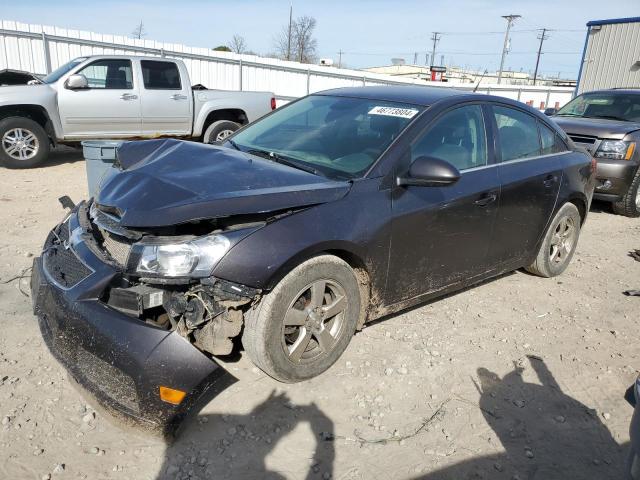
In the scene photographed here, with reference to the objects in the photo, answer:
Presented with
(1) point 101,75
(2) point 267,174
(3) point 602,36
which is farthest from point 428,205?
(3) point 602,36

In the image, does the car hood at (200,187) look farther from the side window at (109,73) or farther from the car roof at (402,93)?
the side window at (109,73)

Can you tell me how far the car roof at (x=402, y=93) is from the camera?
370cm

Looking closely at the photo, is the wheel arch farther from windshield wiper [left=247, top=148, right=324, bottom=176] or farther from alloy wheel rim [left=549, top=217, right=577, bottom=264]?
alloy wheel rim [left=549, top=217, right=577, bottom=264]

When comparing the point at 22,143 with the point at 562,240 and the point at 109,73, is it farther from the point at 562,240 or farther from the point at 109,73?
the point at 562,240

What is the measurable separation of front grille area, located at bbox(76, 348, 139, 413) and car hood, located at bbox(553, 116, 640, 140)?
7.28m

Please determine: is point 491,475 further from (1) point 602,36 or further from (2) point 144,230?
(1) point 602,36

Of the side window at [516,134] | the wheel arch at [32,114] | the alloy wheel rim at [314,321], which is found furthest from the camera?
the wheel arch at [32,114]

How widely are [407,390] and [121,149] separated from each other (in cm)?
248

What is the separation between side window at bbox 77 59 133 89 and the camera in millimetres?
9430

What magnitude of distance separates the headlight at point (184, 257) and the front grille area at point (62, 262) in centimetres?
36

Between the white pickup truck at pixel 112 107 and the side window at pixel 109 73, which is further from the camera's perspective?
the side window at pixel 109 73

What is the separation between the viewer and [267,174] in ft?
9.83

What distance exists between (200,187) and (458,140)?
1952mm

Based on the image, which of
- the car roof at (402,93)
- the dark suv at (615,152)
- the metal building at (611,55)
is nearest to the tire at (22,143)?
the car roof at (402,93)
